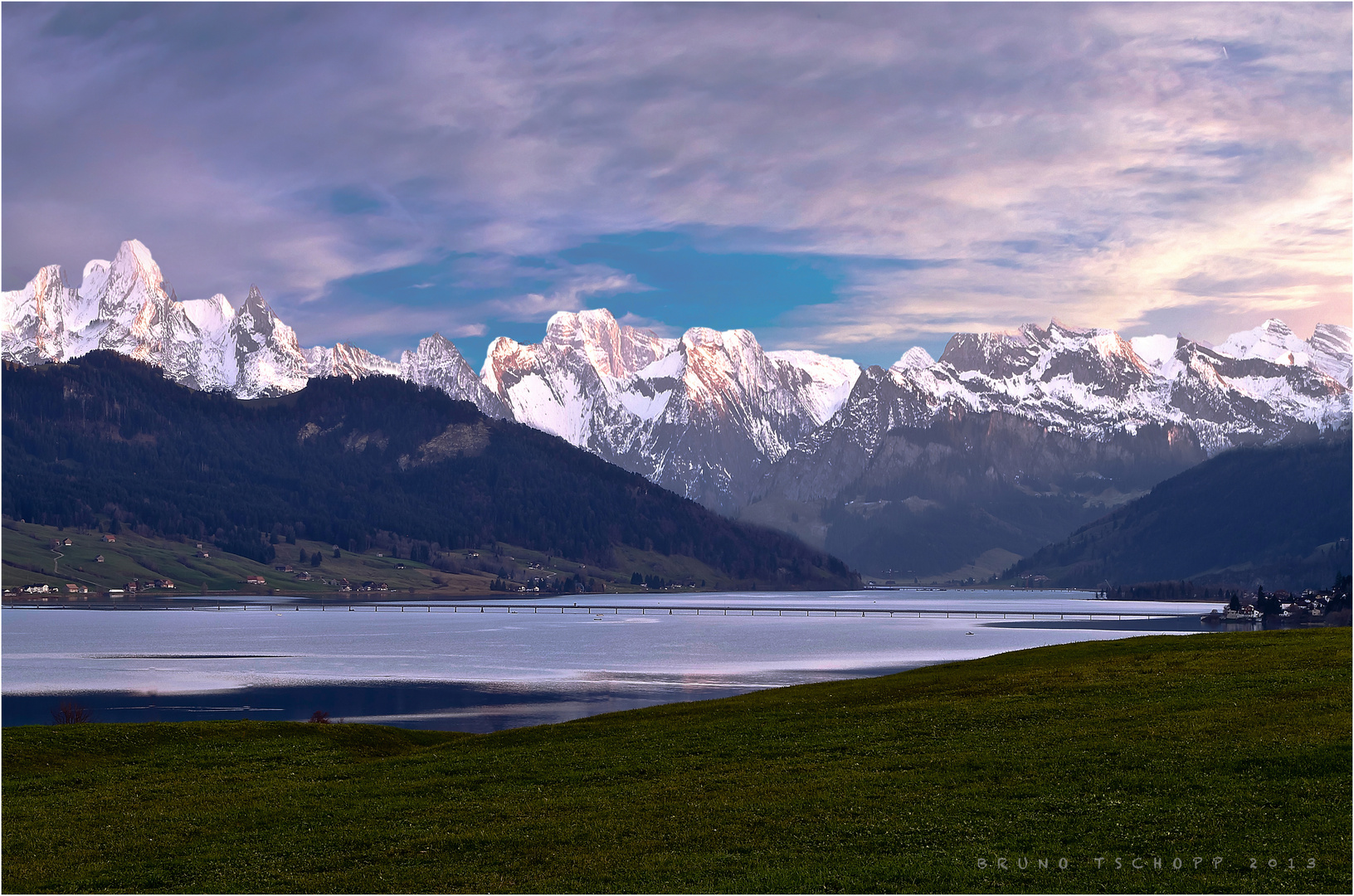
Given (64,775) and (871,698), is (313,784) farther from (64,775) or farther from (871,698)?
(871,698)

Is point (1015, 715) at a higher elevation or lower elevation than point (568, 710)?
higher

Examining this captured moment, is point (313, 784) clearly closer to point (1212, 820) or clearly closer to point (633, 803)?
point (633, 803)

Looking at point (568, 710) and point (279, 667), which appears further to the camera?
point (279, 667)

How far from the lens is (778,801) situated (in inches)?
1485

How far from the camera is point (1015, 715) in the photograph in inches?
1955

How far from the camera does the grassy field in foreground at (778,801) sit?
100ft

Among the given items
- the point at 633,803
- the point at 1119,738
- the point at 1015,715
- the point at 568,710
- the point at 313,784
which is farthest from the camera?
the point at 568,710

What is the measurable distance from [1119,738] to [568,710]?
91471mm

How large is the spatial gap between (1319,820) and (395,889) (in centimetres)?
2343

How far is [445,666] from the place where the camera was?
19450 cm

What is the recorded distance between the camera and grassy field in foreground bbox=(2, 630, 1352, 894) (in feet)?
100

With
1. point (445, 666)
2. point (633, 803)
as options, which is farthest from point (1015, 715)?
point (445, 666)

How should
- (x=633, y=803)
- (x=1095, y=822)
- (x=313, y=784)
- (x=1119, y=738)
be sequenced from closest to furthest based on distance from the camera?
(x=1095, y=822) < (x=633, y=803) < (x=1119, y=738) < (x=313, y=784)

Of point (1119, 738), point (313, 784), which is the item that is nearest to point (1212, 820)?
point (1119, 738)
